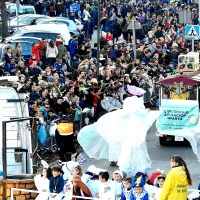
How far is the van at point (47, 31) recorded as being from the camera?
4509 centimetres

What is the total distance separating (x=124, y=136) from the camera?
23.6 m

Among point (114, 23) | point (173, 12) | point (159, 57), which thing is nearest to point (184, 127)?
point (159, 57)

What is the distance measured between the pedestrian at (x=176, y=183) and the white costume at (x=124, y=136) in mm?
4792

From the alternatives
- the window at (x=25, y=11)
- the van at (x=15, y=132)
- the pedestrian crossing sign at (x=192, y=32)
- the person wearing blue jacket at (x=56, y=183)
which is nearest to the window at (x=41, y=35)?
the pedestrian crossing sign at (x=192, y=32)

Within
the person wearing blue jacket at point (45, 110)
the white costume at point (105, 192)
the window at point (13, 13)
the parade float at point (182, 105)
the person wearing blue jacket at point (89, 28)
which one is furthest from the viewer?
the window at point (13, 13)

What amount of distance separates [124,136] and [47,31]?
874 inches

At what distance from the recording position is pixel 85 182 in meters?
21.2

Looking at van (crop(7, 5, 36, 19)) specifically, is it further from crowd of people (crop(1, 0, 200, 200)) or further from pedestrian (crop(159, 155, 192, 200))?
pedestrian (crop(159, 155, 192, 200))

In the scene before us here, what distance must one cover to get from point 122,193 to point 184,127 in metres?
6.19

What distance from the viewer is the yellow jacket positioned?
60.4 feet

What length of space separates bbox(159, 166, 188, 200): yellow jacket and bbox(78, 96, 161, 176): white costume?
489cm

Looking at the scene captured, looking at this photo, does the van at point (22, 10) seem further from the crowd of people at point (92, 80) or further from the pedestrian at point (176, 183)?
the pedestrian at point (176, 183)

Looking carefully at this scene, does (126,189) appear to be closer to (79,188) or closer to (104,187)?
(104,187)

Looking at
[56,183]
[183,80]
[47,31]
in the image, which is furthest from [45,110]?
[47,31]
